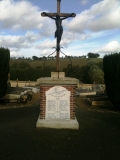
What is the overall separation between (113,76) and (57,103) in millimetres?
6267

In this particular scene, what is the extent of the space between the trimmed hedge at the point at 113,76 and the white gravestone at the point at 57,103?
5756mm

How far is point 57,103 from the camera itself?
22.9 ft

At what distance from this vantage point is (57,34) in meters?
7.21

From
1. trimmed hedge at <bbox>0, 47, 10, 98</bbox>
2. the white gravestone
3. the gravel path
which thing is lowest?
the gravel path

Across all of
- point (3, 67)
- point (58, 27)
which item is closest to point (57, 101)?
point (58, 27)

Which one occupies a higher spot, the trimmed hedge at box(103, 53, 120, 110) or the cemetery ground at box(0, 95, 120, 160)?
the trimmed hedge at box(103, 53, 120, 110)

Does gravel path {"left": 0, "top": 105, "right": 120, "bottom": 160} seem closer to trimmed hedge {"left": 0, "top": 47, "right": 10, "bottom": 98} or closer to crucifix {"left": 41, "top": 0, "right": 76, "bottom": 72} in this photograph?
crucifix {"left": 41, "top": 0, "right": 76, "bottom": 72}

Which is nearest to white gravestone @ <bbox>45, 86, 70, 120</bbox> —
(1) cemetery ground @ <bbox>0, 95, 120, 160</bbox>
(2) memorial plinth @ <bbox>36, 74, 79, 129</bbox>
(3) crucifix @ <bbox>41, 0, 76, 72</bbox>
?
(2) memorial plinth @ <bbox>36, 74, 79, 129</bbox>

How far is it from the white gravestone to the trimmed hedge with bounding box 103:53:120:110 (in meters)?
5.76

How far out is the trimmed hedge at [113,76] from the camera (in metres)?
11.8

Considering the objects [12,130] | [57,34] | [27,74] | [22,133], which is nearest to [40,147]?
[22,133]

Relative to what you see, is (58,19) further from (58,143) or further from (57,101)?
(58,143)

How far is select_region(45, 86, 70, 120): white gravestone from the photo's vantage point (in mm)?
6961

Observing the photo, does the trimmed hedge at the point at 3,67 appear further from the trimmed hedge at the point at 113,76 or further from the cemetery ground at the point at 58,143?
the trimmed hedge at the point at 113,76
